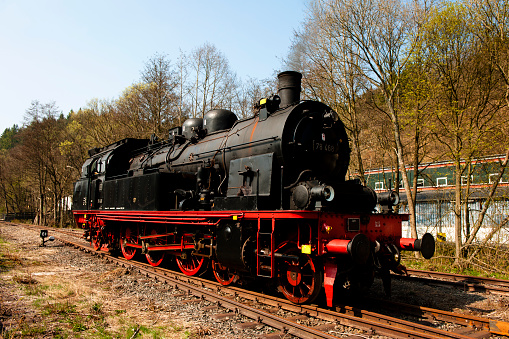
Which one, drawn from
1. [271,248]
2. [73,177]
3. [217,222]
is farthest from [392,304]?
[73,177]

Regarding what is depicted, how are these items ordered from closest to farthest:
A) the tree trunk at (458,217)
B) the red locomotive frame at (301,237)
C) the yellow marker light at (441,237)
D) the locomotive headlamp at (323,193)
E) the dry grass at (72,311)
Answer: the dry grass at (72,311) < the locomotive headlamp at (323,193) < the red locomotive frame at (301,237) < the tree trunk at (458,217) < the yellow marker light at (441,237)

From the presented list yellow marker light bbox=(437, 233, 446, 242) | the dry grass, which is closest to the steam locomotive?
the dry grass

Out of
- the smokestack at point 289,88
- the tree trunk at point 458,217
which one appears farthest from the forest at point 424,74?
the smokestack at point 289,88

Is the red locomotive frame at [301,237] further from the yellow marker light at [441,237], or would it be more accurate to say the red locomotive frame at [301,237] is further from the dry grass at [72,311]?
the yellow marker light at [441,237]

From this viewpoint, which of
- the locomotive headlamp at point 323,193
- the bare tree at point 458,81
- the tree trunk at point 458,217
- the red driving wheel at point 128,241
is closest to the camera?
the locomotive headlamp at point 323,193

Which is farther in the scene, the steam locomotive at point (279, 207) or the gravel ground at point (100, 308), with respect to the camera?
the steam locomotive at point (279, 207)

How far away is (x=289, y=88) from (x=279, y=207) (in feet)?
9.18

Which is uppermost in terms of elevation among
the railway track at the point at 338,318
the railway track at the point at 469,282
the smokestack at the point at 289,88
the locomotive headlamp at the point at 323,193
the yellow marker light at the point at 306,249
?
the smokestack at the point at 289,88

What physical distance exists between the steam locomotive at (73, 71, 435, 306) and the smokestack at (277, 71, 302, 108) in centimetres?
2

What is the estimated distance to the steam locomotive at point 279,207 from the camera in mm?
6152

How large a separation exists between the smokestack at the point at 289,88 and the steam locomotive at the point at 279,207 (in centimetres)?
2

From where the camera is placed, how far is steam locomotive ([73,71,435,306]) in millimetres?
6152

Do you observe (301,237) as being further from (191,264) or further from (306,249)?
(191,264)

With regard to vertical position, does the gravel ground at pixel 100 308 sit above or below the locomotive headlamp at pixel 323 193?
below
